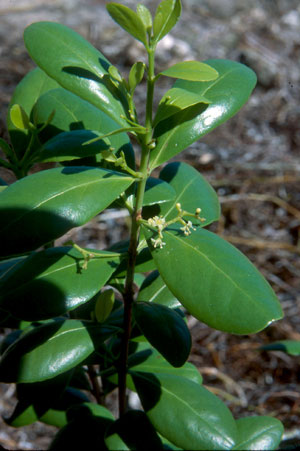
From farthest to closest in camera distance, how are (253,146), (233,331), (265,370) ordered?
(253,146), (265,370), (233,331)

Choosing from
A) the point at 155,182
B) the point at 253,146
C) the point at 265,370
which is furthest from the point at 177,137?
the point at 253,146

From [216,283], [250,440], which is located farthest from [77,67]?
[250,440]

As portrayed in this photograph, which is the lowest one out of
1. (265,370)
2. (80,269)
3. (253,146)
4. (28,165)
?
(265,370)

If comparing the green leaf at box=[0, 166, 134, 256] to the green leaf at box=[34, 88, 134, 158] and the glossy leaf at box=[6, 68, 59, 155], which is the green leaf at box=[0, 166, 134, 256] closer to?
the green leaf at box=[34, 88, 134, 158]

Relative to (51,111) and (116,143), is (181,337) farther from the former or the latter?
(51,111)

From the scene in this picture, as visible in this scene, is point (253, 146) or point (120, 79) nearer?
point (120, 79)

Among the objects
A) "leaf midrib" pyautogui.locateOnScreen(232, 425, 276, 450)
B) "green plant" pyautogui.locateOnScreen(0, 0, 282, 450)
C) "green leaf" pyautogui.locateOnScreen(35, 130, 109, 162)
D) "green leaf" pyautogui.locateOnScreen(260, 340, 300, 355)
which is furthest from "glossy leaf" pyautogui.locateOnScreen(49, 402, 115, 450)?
"green leaf" pyautogui.locateOnScreen(35, 130, 109, 162)
